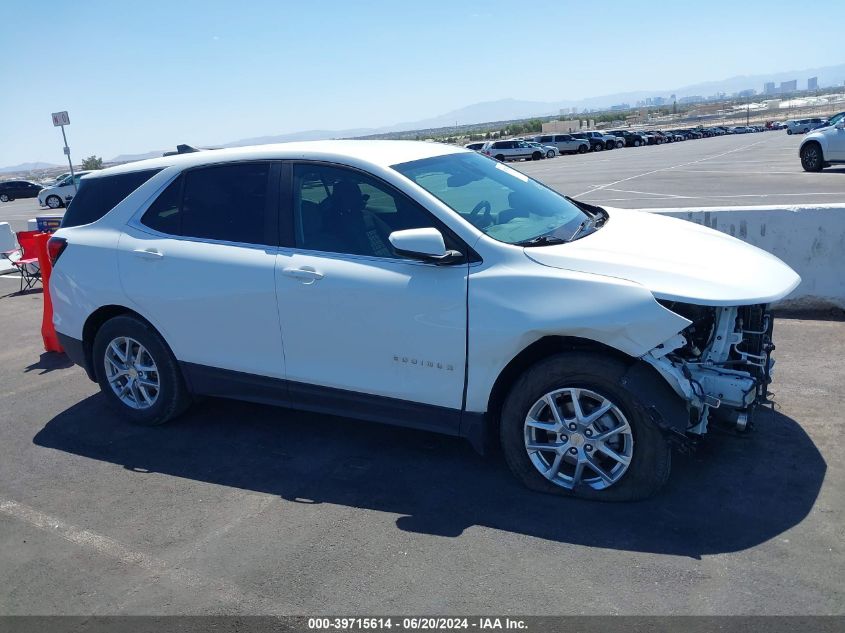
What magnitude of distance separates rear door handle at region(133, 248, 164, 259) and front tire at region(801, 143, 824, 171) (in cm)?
2070

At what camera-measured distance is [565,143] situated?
53.2 metres

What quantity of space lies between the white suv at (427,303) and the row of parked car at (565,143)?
3545 cm

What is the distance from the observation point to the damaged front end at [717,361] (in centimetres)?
374

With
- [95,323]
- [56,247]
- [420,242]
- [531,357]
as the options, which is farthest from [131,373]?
[531,357]

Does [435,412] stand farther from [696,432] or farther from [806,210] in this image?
[806,210]

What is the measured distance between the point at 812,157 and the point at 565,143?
108 ft

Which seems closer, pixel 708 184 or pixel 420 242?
pixel 420 242

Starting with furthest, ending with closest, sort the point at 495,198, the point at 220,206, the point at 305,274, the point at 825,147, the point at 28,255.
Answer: the point at 825,147 < the point at 28,255 < the point at 220,206 < the point at 495,198 < the point at 305,274

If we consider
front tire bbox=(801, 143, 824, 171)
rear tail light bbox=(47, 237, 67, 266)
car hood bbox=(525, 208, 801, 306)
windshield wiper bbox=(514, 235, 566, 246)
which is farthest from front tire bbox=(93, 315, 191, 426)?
front tire bbox=(801, 143, 824, 171)

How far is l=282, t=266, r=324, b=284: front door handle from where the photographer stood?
4.39 metres

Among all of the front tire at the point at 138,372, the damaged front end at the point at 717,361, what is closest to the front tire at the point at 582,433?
the damaged front end at the point at 717,361

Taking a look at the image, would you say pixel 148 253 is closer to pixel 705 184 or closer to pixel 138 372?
pixel 138 372

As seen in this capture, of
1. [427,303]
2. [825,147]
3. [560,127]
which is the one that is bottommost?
[560,127]

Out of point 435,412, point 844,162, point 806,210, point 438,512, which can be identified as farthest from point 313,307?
point 844,162
